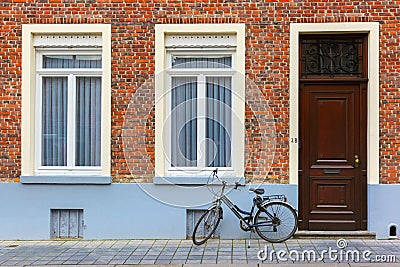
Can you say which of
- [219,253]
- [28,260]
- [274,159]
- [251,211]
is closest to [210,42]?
[274,159]

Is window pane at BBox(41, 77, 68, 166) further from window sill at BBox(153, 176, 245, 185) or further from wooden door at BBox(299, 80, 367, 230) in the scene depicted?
wooden door at BBox(299, 80, 367, 230)

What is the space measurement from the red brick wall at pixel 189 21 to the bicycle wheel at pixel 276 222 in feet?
1.82

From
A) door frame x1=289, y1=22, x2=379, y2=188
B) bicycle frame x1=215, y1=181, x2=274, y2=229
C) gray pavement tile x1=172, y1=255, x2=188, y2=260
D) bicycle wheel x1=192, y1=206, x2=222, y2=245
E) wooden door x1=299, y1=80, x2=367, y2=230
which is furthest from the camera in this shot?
wooden door x1=299, y1=80, x2=367, y2=230

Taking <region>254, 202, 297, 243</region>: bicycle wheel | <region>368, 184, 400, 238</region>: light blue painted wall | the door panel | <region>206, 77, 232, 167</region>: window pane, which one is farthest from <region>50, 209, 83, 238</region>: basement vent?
<region>368, 184, 400, 238</region>: light blue painted wall

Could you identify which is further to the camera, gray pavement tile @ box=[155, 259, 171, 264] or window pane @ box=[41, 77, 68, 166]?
window pane @ box=[41, 77, 68, 166]

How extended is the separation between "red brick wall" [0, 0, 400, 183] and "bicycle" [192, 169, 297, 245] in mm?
513

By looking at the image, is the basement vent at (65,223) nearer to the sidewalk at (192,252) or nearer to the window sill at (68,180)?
the sidewalk at (192,252)

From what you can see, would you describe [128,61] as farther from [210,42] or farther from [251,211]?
[251,211]

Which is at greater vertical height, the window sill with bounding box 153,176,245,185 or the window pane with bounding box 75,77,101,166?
the window pane with bounding box 75,77,101,166

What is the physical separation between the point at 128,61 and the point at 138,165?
1873 mm

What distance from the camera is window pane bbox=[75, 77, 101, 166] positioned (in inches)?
398

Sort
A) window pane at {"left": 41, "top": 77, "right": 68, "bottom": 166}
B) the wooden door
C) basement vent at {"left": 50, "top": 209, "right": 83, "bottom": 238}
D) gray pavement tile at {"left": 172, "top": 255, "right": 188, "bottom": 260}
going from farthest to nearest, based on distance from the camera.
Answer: window pane at {"left": 41, "top": 77, "right": 68, "bottom": 166}, basement vent at {"left": 50, "top": 209, "right": 83, "bottom": 238}, the wooden door, gray pavement tile at {"left": 172, "top": 255, "right": 188, "bottom": 260}

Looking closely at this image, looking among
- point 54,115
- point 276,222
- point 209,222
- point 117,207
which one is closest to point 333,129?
point 276,222

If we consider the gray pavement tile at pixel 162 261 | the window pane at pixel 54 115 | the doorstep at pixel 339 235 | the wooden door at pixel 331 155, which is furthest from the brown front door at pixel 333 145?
the window pane at pixel 54 115
